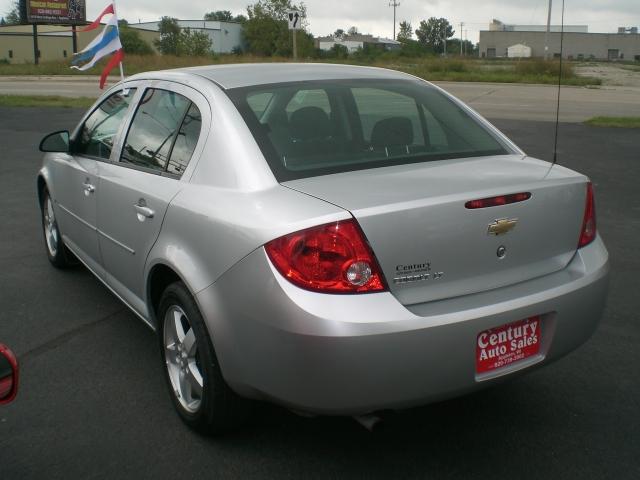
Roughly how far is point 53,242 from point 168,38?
305 ft

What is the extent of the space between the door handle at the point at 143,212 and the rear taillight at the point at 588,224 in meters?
1.93

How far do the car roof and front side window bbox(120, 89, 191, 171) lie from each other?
0.16m

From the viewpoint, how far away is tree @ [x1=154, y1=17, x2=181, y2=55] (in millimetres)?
88125

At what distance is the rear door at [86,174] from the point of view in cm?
437

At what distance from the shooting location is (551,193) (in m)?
3.05

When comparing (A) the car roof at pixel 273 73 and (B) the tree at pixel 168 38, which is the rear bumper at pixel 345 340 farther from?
(B) the tree at pixel 168 38

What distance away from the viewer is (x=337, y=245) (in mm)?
2645

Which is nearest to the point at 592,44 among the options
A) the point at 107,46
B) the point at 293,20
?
the point at 293,20

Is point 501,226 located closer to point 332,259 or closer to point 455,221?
point 455,221

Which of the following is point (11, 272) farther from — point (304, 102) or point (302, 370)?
point (302, 370)

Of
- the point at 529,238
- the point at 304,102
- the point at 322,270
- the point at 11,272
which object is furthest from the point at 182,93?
the point at 11,272

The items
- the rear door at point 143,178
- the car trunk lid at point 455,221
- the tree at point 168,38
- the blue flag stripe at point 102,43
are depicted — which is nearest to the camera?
the car trunk lid at point 455,221

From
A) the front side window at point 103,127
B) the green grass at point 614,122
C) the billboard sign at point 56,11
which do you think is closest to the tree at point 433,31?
the billboard sign at point 56,11

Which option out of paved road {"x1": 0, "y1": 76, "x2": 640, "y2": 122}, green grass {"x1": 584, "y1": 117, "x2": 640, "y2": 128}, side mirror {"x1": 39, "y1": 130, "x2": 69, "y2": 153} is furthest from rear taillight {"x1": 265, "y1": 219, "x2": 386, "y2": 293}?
paved road {"x1": 0, "y1": 76, "x2": 640, "y2": 122}
